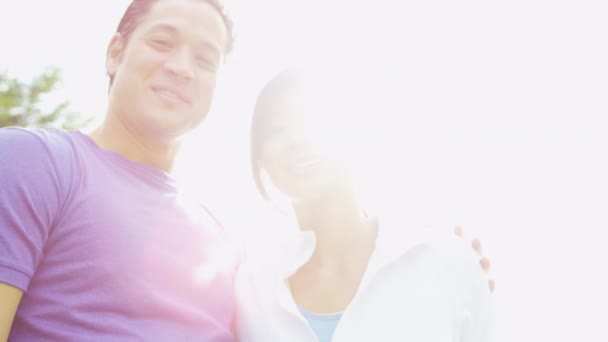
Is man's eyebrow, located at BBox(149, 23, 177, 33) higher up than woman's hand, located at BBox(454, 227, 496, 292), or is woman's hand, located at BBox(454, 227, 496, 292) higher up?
man's eyebrow, located at BBox(149, 23, 177, 33)

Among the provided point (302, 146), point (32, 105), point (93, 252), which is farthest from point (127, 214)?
point (32, 105)

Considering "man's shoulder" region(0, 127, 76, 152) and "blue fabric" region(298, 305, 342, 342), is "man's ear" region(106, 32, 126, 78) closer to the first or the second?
"man's shoulder" region(0, 127, 76, 152)

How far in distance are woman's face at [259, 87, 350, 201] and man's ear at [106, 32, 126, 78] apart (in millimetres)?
844

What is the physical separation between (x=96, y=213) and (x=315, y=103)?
3.98 ft

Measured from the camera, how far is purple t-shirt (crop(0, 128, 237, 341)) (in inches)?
76.5

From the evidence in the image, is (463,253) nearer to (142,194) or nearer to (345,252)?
(345,252)

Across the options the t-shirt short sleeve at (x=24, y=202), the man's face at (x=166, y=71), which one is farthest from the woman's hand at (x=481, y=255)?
the t-shirt short sleeve at (x=24, y=202)

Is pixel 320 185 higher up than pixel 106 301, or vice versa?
pixel 320 185

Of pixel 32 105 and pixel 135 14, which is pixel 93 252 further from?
pixel 32 105

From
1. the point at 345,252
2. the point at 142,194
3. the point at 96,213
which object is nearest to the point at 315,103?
the point at 345,252

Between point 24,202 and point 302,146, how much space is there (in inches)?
50.0

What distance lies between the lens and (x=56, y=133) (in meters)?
2.33

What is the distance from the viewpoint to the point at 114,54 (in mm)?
2928

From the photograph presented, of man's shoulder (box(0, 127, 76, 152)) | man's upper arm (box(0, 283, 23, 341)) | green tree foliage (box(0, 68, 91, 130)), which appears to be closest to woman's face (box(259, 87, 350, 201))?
man's shoulder (box(0, 127, 76, 152))
